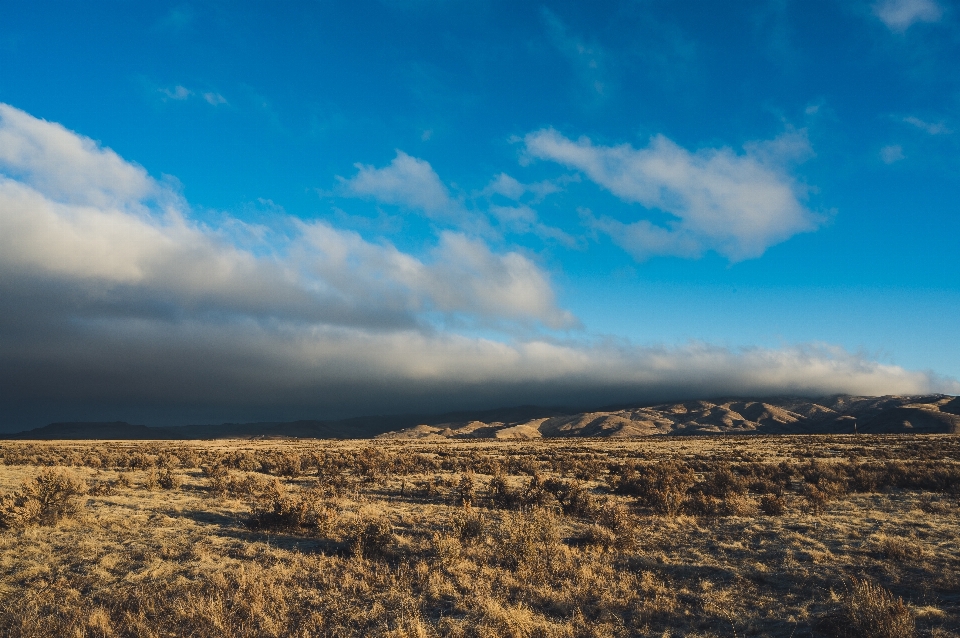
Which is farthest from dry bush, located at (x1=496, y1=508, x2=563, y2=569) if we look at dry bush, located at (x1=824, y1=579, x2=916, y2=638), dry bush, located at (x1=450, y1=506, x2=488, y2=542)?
dry bush, located at (x1=824, y1=579, x2=916, y2=638)

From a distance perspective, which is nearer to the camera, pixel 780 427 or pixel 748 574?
pixel 748 574

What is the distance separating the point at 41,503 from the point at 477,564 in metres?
12.7

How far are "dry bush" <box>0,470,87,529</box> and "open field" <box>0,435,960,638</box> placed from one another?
0.05 metres

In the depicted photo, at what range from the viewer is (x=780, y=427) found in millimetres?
145500

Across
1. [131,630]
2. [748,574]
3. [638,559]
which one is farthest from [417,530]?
[748,574]

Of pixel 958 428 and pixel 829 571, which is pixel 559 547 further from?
pixel 958 428

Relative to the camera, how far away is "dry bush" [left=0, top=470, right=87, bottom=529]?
12789 millimetres

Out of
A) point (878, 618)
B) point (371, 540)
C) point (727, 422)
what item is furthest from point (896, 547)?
point (727, 422)

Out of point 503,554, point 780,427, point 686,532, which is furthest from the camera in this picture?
point 780,427

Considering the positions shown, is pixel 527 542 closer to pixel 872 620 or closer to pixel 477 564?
pixel 477 564

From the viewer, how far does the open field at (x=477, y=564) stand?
7449mm

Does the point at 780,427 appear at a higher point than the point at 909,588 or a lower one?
lower

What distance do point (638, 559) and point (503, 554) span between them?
10.0 feet

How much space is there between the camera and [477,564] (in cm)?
1017
